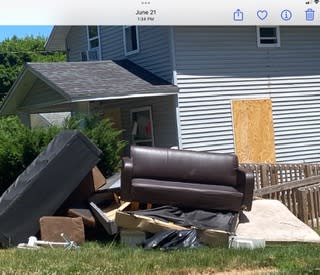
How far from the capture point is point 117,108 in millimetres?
20500

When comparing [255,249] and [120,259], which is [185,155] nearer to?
[255,249]

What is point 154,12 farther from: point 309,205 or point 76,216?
point 76,216

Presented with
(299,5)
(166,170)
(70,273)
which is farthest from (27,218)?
(299,5)

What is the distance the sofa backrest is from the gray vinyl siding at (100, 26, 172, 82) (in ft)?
25.4

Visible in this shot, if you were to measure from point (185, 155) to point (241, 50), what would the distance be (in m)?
9.17

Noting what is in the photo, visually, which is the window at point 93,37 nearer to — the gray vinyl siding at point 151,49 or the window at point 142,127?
the gray vinyl siding at point 151,49

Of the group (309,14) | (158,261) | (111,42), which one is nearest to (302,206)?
(158,261)

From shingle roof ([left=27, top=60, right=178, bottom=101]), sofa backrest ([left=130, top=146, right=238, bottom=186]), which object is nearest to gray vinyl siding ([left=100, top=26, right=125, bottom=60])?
shingle roof ([left=27, top=60, right=178, bottom=101])

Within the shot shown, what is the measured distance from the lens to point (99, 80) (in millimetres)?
17719

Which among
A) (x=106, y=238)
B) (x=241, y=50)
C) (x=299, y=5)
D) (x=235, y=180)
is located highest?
(x=299, y=5)

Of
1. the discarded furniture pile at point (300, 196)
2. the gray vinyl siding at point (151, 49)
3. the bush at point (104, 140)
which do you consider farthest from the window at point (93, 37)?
the discarded furniture pile at point (300, 196)

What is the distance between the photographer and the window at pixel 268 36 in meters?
19.3

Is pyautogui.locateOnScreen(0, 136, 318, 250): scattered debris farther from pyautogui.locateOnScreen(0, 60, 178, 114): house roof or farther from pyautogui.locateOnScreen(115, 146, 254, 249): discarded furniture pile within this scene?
pyautogui.locateOnScreen(0, 60, 178, 114): house roof

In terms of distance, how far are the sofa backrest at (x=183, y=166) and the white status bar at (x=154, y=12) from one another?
305 inches
